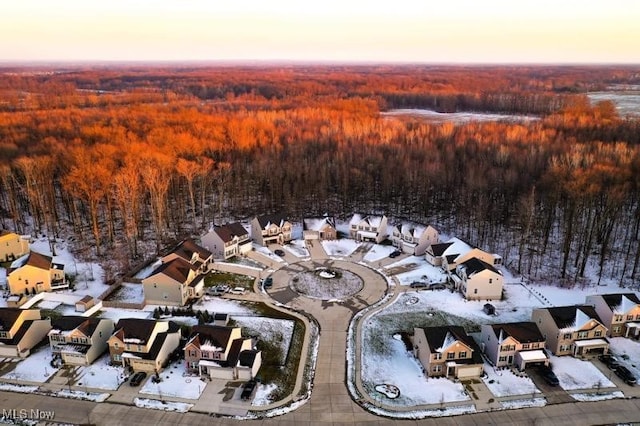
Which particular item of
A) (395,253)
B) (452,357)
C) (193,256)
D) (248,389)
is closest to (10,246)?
(193,256)

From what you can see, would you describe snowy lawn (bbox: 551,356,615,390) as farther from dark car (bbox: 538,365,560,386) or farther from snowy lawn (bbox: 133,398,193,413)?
snowy lawn (bbox: 133,398,193,413)

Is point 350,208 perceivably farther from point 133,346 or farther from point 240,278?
point 133,346

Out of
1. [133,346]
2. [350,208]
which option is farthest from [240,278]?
[350,208]

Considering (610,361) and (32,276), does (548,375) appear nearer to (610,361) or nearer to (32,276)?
(610,361)

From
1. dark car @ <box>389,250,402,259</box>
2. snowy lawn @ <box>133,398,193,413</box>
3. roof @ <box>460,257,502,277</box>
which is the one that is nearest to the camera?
snowy lawn @ <box>133,398,193,413</box>

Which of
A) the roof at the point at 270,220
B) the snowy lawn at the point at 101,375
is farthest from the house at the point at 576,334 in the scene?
the roof at the point at 270,220

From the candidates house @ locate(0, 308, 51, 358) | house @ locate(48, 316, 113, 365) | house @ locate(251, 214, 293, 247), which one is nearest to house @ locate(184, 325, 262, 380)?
house @ locate(48, 316, 113, 365)
